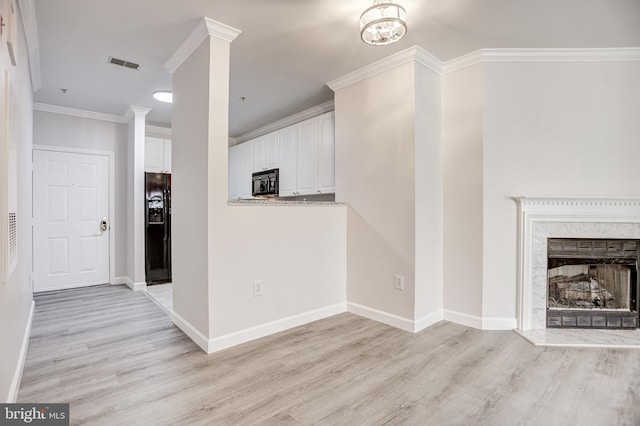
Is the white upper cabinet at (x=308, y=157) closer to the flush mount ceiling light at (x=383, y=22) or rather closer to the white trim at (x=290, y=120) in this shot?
the white trim at (x=290, y=120)

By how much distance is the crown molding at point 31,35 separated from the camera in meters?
2.21

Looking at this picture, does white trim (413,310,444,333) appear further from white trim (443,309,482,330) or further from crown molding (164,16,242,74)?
crown molding (164,16,242,74)

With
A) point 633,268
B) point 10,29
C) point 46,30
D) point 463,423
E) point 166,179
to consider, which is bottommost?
point 463,423

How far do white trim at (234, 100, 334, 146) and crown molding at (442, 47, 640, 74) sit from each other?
1.89 m

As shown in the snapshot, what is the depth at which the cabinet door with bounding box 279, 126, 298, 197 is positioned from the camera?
15.4 feet

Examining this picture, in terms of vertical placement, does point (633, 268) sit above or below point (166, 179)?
below

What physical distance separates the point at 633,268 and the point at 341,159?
2875 millimetres

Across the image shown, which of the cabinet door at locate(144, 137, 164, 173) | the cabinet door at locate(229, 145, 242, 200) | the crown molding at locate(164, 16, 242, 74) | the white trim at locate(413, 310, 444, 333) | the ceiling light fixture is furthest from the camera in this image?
the cabinet door at locate(229, 145, 242, 200)

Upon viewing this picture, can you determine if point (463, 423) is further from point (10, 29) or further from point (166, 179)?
point (166, 179)

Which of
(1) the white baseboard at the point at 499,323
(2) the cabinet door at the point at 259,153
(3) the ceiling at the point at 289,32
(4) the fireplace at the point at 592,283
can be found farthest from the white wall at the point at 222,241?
(2) the cabinet door at the point at 259,153

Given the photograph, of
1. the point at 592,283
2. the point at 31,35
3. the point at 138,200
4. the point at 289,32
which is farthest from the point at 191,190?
the point at 592,283

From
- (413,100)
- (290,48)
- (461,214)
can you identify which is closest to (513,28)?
(413,100)

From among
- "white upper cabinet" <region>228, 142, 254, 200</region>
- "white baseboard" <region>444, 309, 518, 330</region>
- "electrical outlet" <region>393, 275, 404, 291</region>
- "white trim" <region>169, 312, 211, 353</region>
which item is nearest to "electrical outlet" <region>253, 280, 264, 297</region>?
"white trim" <region>169, 312, 211, 353</region>

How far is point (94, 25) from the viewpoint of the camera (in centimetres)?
253
